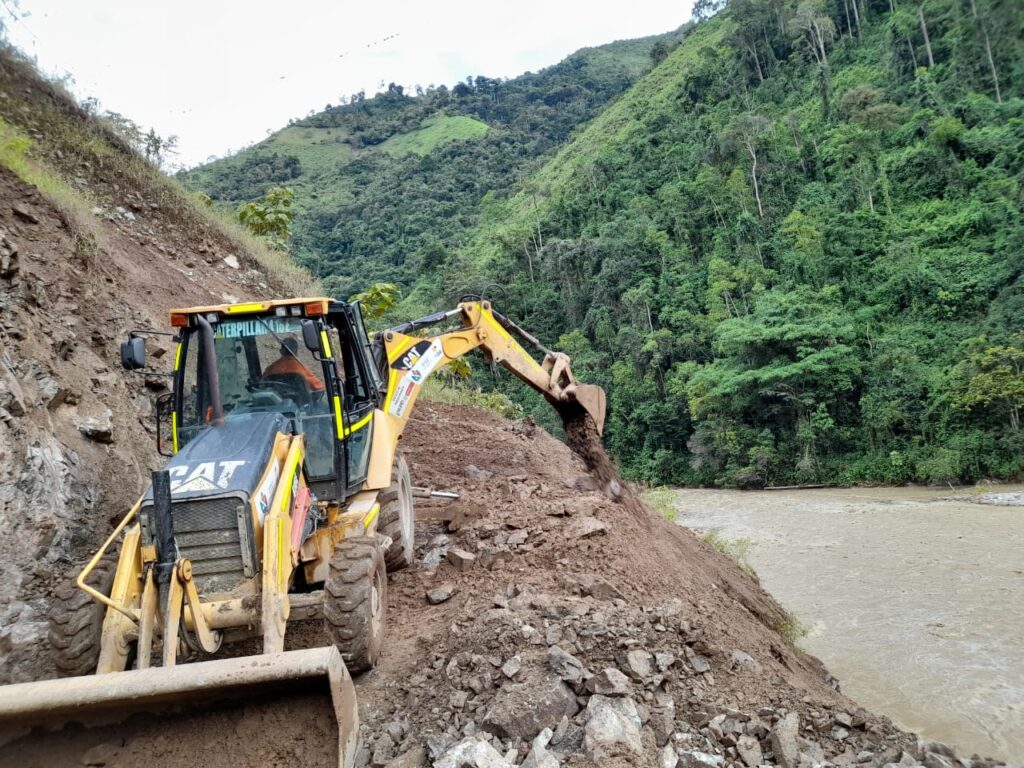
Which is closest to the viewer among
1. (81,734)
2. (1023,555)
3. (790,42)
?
(81,734)

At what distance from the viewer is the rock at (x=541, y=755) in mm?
3150

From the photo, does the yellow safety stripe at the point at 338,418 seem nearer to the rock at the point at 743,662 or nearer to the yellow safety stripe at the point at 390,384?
the yellow safety stripe at the point at 390,384

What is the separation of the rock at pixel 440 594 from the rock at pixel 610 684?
1799mm

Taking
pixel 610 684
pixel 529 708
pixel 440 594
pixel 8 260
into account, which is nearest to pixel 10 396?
pixel 8 260

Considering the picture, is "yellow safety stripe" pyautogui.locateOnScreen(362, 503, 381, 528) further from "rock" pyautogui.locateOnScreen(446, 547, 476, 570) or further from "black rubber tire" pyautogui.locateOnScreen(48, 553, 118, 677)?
"black rubber tire" pyautogui.locateOnScreen(48, 553, 118, 677)

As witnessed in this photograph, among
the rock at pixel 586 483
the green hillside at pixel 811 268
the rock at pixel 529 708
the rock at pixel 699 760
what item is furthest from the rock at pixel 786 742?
the green hillside at pixel 811 268

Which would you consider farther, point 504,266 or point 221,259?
point 504,266

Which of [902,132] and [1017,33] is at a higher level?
[902,132]

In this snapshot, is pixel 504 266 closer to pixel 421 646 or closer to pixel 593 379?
pixel 593 379

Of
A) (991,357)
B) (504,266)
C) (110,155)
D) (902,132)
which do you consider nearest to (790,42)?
(902,132)

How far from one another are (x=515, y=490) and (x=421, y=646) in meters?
3.49

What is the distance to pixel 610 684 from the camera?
3701mm

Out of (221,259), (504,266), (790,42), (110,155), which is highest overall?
(790,42)

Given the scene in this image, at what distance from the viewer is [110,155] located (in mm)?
11883
